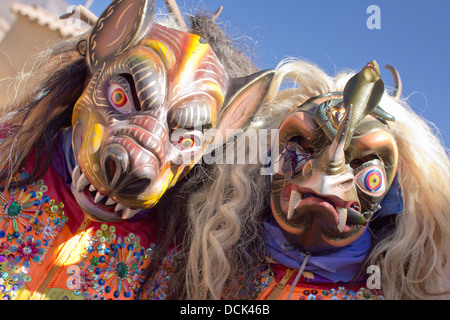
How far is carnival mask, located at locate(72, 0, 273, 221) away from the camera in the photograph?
1.71m

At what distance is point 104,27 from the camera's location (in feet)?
6.56

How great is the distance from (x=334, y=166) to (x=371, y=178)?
0.22 metres

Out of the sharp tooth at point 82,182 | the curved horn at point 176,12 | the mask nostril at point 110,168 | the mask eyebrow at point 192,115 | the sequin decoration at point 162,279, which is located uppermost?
the curved horn at point 176,12

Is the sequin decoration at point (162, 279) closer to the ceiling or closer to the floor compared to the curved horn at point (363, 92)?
closer to the floor

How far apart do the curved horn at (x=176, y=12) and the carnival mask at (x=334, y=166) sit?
2.29ft

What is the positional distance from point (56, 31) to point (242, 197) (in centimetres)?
187

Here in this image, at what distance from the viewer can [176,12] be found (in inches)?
91.7

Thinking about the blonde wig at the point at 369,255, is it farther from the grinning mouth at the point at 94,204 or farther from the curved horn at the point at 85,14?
the curved horn at the point at 85,14

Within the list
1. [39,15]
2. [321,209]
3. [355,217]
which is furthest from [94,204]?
[39,15]

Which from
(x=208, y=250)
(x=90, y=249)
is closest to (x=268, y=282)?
(x=208, y=250)

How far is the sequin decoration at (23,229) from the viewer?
186cm

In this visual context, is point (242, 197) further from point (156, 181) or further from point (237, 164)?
point (156, 181)

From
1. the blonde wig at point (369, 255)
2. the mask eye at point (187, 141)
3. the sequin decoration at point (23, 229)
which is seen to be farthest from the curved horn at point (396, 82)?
the sequin decoration at point (23, 229)

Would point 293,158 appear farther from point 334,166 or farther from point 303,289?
point 303,289
